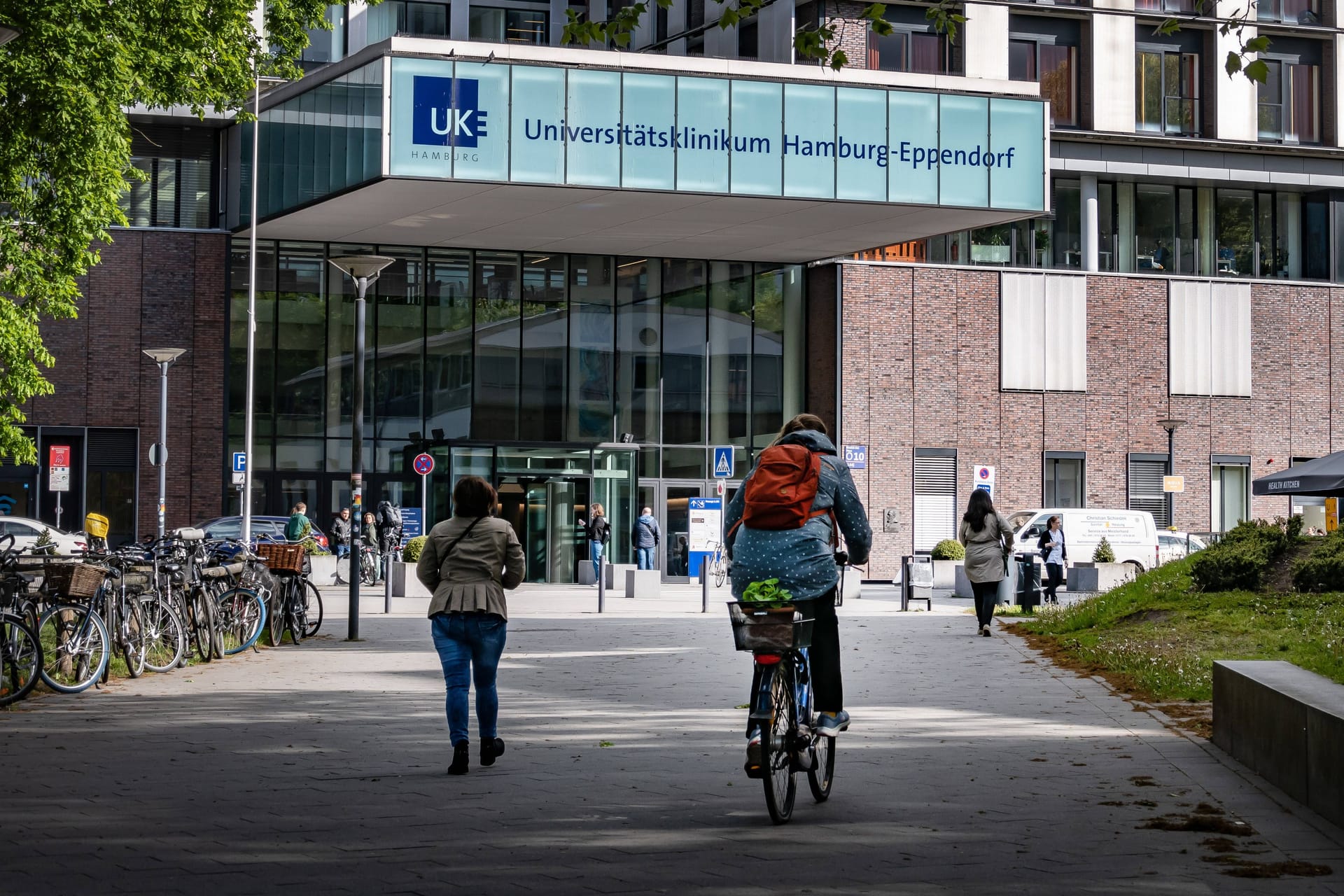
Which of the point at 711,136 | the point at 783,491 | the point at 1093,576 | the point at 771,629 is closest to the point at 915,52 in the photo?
the point at 711,136

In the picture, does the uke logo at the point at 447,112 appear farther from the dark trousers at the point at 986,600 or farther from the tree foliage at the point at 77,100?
the dark trousers at the point at 986,600

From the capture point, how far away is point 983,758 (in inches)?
387

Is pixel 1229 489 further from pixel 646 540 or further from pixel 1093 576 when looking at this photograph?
pixel 646 540

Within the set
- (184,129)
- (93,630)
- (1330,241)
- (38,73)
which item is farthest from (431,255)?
(93,630)

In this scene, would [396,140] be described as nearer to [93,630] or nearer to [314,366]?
[314,366]

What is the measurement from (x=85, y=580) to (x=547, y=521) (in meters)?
29.2

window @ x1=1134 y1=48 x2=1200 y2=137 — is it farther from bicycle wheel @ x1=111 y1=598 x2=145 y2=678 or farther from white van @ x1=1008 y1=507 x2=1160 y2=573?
bicycle wheel @ x1=111 y1=598 x2=145 y2=678

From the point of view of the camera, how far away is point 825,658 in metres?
8.16

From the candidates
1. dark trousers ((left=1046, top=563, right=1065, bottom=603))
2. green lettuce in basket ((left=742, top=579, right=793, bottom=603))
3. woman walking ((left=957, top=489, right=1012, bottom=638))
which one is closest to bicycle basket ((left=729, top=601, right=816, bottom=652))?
green lettuce in basket ((left=742, top=579, right=793, bottom=603))

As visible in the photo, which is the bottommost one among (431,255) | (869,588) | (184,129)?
A: (869,588)

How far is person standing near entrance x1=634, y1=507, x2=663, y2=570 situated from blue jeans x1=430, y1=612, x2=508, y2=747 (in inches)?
1154

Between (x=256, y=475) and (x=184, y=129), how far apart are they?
8.88 metres

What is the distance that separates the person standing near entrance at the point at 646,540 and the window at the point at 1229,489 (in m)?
17.6

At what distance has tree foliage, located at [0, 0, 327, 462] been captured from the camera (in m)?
22.3
